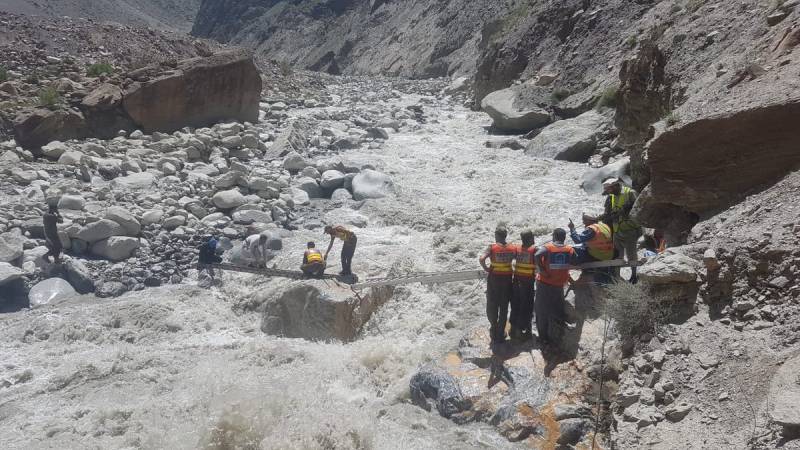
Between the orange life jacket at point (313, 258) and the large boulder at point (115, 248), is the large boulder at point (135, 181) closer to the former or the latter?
the large boulder at point (115, 248)

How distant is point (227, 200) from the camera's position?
10609 mm

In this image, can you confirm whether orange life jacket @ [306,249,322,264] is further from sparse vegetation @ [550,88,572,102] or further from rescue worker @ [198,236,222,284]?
sparse vegetation @ [550,88,572,102]

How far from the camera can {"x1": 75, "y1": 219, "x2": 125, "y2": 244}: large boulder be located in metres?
9.02

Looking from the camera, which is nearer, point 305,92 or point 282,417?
point 282,417

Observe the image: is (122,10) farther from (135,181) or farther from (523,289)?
(523,289)

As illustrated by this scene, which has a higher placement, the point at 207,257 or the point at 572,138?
the point at 572,138

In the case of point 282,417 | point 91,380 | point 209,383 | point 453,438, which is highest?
point 453,438

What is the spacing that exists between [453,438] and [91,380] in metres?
3.91

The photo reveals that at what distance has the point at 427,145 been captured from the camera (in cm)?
1467

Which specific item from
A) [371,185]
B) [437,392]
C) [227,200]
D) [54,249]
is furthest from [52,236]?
[437,392]

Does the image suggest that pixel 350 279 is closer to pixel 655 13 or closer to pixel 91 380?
pixel 91 380

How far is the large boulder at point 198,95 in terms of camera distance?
553 inches

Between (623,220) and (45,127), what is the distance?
38.0 ft

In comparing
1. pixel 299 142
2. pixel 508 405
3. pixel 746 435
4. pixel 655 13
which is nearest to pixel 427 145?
pixel 299 142
